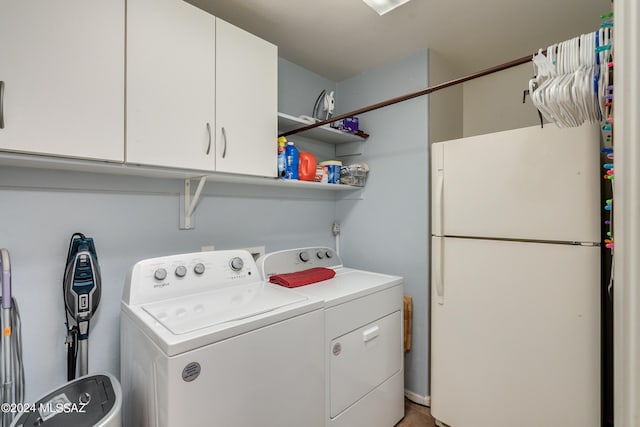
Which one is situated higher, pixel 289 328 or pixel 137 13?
pixel 137 13

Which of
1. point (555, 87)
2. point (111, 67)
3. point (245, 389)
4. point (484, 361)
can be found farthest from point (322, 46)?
point (484, 361)

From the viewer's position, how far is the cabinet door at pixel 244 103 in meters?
1.46

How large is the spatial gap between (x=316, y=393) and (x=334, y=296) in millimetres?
422

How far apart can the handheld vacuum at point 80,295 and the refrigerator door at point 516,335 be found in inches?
69.1

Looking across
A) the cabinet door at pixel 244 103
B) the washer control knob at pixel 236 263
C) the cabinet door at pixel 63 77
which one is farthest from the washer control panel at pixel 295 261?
the cabinet door at pixel 63 77

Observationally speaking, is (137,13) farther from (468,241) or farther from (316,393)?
(468,241)

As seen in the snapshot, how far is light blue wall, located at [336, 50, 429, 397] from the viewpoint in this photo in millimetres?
2064

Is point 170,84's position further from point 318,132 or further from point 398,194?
point 398,194

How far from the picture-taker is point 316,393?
130cm

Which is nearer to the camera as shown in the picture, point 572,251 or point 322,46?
point 572,251

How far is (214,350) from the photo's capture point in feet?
3.23

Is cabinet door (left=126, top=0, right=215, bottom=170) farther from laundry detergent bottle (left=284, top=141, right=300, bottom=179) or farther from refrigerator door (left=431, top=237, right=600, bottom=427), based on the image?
refrigerator door (left=431, top=237, right=600, bottom=427)

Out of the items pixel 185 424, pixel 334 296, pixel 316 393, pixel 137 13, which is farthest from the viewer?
pixel 334 296

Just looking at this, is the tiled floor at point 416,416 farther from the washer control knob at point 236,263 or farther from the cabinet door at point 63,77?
the cabinet door at point 63,77
